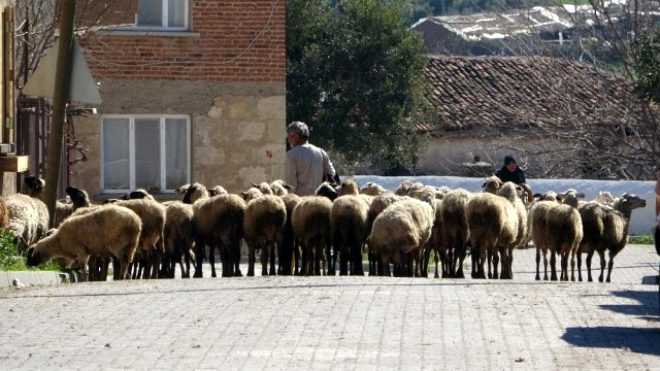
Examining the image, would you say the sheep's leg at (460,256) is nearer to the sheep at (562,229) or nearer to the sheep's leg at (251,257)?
the sheep at (562,229)

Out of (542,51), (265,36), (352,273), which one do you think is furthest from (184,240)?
(542,51)

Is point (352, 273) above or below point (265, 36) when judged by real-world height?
below

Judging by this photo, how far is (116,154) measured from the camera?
28.3 m

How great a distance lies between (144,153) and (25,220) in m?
9.54

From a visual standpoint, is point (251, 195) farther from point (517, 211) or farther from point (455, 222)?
point (517, 211)

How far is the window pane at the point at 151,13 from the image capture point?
27.8m

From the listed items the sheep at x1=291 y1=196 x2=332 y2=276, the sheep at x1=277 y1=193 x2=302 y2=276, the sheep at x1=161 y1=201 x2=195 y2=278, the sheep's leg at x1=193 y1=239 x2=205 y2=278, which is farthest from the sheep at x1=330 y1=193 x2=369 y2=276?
the sheep at x1=161 y1=201 x2=195 y2=278

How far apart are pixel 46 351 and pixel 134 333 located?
1.04m

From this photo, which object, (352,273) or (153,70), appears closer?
(352,273)

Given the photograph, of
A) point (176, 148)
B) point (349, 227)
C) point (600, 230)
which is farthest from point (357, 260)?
point (176, 148)

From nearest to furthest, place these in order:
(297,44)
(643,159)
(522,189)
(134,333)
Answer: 1. (134,333)
2. (522,189)
3. (643,159)
4. (297,44)

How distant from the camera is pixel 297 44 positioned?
133 ft

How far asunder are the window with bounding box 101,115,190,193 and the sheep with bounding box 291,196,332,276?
9568 millimetres

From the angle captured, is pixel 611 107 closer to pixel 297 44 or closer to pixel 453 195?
pixel 297 44
